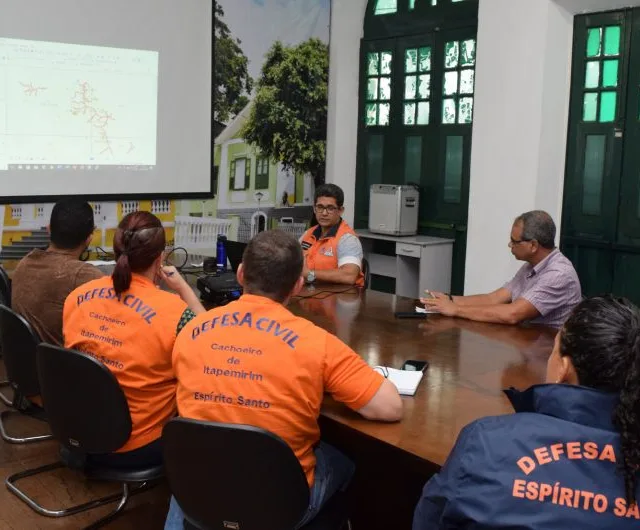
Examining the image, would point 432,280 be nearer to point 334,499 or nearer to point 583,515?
point 334,499

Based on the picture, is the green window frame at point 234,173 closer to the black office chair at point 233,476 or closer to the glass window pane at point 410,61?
the glass window pane at point 410,61

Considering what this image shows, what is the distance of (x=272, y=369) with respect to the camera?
1.83m

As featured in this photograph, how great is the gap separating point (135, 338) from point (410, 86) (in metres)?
4.41

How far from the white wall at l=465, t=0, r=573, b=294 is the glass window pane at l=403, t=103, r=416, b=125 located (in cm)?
93

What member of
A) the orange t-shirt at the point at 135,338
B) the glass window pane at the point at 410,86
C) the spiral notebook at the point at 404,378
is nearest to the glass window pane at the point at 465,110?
the glass window pane at the point at 410,86

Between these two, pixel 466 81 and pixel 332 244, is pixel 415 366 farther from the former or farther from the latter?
pixel 466 81

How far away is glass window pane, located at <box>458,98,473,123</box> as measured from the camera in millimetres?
5648

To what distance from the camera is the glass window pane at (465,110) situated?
5648 millimetres

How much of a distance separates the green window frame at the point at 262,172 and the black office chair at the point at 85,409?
4060mm

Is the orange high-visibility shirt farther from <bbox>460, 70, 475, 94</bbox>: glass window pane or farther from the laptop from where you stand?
<bbox>460, 70, 475, 94</bbox>: glass window pane

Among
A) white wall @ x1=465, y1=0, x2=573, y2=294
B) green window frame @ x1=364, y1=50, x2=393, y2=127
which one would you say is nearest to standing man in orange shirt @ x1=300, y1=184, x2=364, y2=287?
white wall @ x1=465, y1=0, x2=573, y2=294

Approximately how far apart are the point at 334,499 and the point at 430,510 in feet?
2.35

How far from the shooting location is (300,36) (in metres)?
6.28

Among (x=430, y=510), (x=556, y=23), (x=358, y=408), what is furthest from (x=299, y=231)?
(x=430, y=510)
